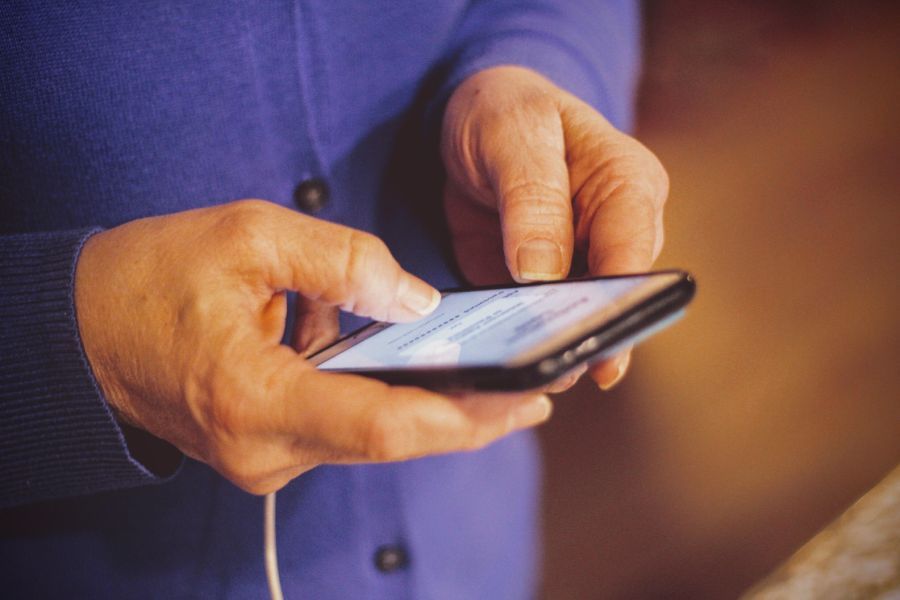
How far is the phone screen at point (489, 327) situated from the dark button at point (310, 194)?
0.42ft

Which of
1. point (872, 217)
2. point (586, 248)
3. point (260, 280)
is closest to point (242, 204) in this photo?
point (260, 280)

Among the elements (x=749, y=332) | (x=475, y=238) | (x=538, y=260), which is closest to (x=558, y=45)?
(x=475, y=238)

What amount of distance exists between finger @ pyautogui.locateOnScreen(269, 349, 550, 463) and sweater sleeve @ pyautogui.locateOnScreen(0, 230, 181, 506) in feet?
0.49

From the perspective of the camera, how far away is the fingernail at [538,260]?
0.41 m

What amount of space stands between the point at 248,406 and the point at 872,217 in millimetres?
1971

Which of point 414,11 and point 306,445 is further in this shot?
point 414,11

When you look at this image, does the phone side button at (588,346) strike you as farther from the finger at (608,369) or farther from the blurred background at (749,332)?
the blurred background at (749,332)

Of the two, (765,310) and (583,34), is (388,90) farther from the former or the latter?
(765,310)

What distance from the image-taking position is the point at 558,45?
2.11 ft

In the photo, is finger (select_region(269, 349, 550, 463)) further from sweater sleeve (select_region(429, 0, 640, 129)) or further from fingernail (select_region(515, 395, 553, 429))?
sweater sleeve (select_region(429, 0, 640, 129))

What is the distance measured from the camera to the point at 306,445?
343mm

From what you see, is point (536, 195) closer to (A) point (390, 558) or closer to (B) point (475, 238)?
(B) point (475, 238)

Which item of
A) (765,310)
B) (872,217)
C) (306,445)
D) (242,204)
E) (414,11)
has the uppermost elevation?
(414,11)

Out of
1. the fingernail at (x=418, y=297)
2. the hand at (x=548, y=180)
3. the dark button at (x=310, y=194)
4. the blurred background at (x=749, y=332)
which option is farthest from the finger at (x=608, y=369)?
the blurred background at (x=749, y=332)
